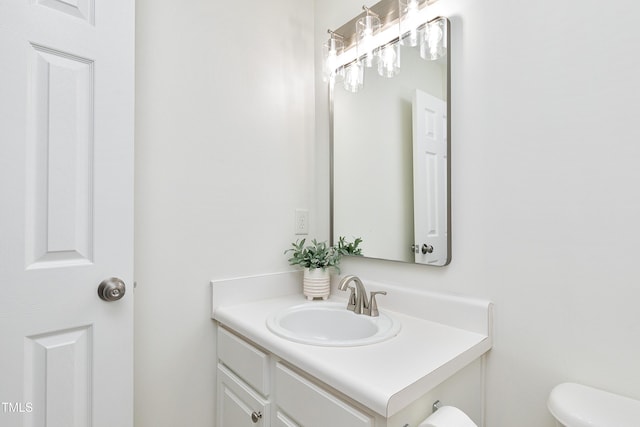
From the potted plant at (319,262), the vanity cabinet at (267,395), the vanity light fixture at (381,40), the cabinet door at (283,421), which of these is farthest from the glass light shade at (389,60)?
the cabinet door at (283,421)

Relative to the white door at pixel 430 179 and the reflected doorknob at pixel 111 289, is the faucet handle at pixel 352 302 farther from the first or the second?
the reflected doorknob at pixel 111 289

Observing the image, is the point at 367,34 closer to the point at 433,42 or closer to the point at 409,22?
the point at 409,22

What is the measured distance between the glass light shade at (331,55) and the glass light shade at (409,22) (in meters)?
0.33

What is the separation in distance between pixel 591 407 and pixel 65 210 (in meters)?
1.43

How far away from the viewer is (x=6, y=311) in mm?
843

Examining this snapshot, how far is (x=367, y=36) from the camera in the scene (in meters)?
1.34

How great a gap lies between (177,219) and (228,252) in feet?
0.80

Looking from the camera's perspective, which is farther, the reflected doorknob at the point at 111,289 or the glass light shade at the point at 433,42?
the glass light shade at the point at 433,42

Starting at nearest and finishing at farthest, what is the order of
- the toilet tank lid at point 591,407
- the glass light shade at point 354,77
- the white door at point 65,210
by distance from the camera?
the toilet tank lid at point 591,407
the white door at point 65,210
the glass light shade at point 354,77

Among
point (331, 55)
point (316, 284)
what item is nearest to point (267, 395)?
point (316, 284)

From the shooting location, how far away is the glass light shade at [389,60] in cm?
127

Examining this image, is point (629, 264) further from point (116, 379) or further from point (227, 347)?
point (116, 379)

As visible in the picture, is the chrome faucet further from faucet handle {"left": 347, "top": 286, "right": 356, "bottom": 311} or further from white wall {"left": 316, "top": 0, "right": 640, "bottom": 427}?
white wall {"left": 316, "top": 0, "right": 640, "bottom": 427}

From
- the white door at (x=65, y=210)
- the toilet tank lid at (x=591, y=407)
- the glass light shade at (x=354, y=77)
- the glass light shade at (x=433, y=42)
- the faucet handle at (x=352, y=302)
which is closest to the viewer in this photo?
the toilet tank lid at (x=591, y=407)
